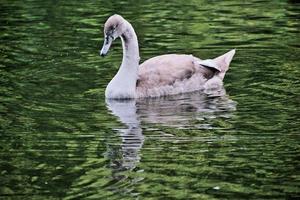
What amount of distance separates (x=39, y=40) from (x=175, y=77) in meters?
4.46

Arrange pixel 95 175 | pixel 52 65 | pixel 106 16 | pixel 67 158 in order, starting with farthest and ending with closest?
pixel 106 16 < pixel 52 65 < pixel 67 158 < pixel 95 175

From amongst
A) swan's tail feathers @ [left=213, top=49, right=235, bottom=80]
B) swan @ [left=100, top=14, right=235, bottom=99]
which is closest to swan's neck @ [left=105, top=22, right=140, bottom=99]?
swan @ [left=100, top=14, right=235, bottom=99]

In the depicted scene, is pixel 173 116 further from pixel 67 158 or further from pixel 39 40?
pixel 39 40

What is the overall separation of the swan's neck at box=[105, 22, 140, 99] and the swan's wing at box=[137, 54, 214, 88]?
0.66 ft

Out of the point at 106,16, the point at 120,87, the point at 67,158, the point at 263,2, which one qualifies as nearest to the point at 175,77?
the point at 120,87

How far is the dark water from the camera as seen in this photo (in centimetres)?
970

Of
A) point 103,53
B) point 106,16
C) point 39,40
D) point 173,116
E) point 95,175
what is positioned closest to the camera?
point 95,175

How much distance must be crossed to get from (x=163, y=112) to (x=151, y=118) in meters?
0.42

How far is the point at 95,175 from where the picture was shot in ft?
32.7

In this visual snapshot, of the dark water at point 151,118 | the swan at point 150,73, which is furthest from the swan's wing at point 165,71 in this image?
the dark water at point 151,118

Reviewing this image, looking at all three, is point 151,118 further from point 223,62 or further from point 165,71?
point 223,62

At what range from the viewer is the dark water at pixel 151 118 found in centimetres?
970

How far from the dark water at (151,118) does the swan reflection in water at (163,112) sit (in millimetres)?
15

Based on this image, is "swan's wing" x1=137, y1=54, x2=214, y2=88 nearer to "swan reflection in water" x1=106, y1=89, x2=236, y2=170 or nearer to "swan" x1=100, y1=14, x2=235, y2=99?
"swan" x1=100, y1=14, x2=235, y2=99
